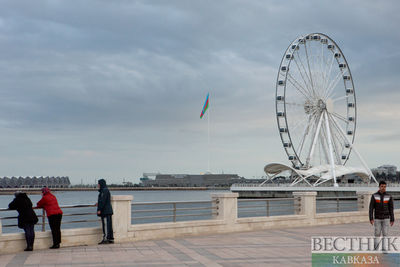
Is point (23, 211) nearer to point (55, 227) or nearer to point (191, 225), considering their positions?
point (55, 227)

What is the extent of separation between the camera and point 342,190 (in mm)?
78875

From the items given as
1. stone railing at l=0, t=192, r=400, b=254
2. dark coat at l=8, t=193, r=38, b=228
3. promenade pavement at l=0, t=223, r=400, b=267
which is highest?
dark coat at l=8, t=193, r=38, b=228

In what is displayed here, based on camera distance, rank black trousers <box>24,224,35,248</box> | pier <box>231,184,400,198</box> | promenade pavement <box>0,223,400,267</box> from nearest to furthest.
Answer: promenade pavement <box>0,223,400,267</box>, black trousers <box>24,224,35,248</box>, pier <box>231,184,400,198</box>

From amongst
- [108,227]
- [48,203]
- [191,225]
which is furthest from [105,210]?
[191,225]

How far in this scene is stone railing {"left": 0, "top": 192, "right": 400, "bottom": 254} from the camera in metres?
13.2

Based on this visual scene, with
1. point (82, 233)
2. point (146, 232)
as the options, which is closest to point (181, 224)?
point (146, 232)

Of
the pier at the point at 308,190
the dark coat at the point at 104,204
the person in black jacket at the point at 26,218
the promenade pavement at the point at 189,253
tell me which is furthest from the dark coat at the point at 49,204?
the pier at the point at 308,190

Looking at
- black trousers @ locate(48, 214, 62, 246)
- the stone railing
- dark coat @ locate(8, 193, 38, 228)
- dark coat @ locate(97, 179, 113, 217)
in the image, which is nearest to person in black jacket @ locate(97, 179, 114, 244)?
dark coat @ locate(97, 179, 113, 217)

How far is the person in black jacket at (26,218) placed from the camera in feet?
41.3

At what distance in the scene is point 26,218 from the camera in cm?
1262

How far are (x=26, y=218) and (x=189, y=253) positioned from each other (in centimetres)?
421

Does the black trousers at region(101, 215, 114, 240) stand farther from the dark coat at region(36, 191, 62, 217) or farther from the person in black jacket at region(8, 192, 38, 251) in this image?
the person in black jacket at region(8, 192, 38, 251)

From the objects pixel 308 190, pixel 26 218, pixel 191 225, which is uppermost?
pixel 26 218

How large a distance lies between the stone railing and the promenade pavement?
443 mm
